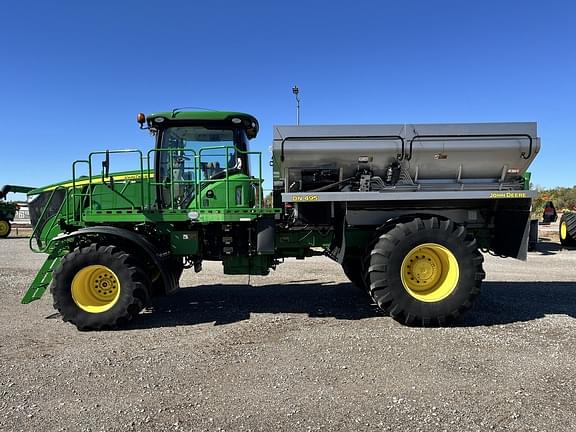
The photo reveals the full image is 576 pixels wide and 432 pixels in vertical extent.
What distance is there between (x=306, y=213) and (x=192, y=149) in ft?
6.38

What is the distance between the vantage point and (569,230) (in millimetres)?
15203

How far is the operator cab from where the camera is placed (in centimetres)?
623

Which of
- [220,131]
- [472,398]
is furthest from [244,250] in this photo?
[472,398]

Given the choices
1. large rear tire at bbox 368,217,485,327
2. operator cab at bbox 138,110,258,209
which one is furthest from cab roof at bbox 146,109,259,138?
large rear tire at bbox 368,217,485,327

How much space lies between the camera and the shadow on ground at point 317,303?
19.6 ft

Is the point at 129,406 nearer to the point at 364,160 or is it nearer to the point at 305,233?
the point at 305,233

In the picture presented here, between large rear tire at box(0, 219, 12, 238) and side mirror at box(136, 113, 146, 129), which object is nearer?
side mirror at box(136, 113, 146, 129)

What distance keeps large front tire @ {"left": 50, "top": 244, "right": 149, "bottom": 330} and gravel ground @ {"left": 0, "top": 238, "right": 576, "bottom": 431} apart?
0.21m

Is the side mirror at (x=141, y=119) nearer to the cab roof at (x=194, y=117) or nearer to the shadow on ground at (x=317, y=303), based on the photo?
the cab roof at (x=194, y=117)

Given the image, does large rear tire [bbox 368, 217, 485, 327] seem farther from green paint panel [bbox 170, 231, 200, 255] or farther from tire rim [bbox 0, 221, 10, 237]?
tire rim [bbox 0, 221, 10, 237]

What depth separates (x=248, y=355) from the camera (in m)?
4.52

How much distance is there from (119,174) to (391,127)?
4386 mm

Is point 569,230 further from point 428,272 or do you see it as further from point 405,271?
point 405,271

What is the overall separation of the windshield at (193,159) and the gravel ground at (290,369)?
72.7 inches
